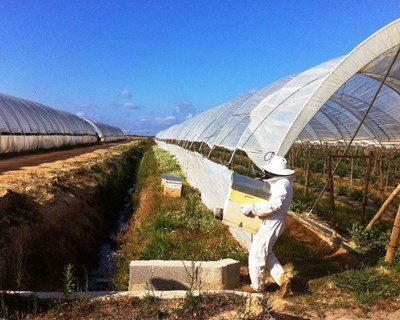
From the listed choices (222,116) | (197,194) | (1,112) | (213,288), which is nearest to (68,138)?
(1,112)

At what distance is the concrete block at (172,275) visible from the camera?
17.1 feet

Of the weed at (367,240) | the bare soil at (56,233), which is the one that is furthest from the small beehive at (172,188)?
the weed at (367,240)

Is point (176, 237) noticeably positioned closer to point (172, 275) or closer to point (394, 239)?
point (172, 275)

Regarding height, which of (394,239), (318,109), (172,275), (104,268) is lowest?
(104,268)

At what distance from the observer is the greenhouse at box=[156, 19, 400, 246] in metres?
5.88

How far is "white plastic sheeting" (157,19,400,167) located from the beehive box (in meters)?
1.16

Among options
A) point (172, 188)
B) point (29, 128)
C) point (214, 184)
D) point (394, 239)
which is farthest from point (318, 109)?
point (29, 128)

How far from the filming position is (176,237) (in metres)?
7.68

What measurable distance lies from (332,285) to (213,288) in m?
1.50

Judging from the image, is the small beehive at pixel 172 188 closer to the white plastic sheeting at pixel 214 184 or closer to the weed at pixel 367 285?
the white plastic sheeting at pixel 214 184

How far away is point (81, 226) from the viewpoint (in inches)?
394

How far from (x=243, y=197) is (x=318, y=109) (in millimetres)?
1897

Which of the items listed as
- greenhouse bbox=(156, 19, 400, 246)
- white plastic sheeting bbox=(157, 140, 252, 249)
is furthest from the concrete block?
greenhouse bbox=(156, 19, 400, 246)

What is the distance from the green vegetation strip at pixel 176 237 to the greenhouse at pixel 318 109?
23.0 inches
